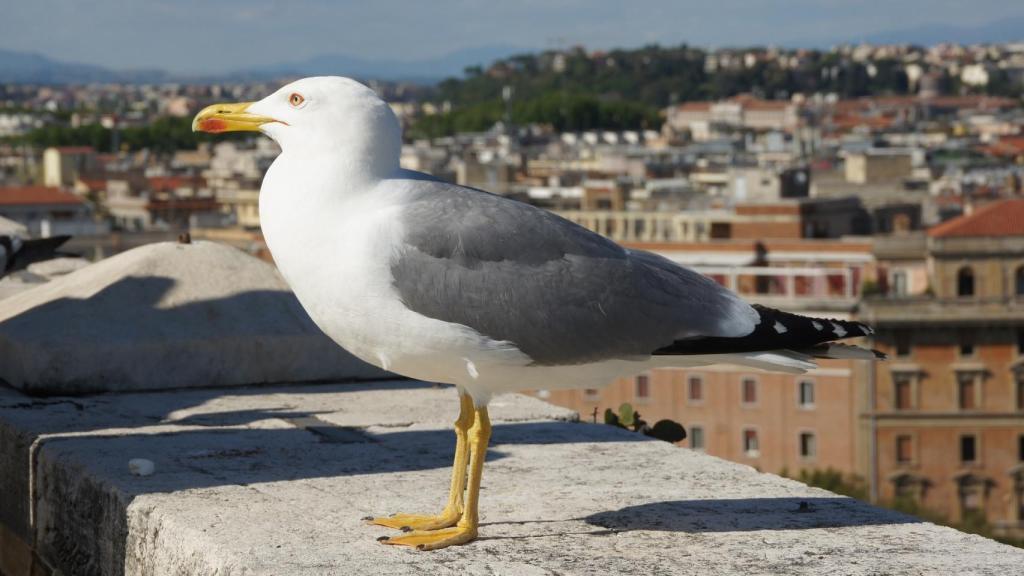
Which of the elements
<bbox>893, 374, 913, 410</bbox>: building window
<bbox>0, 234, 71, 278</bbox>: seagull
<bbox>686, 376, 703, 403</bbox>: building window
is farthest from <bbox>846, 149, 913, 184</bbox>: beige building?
<bbox>0, 234, 71, 278</bbox>: seagull

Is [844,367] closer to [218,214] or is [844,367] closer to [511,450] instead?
[511,450]

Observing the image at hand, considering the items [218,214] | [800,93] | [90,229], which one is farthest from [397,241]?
[800,93]

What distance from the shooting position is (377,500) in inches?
130

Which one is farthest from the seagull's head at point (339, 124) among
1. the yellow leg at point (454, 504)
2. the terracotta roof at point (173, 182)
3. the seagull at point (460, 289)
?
the terracotta roof at point (173, 182)

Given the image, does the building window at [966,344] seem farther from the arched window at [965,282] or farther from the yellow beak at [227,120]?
the yellow beak at [227,120]

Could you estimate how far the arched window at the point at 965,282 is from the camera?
125 ft

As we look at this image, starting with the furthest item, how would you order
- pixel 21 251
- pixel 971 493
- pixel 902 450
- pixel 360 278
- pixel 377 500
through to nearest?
1. pixel 902 450
2. pixel 971 493
3. pixel 21 251
4. pixel 377 500
5. pixel 360 278

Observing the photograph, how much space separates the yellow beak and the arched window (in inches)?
1412

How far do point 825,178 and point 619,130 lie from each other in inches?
2095

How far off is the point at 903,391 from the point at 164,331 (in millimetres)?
30890

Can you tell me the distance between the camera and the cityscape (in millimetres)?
34219

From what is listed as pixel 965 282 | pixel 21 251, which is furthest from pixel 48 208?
pixel 21 251

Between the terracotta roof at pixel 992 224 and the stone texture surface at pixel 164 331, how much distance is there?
1362 inches

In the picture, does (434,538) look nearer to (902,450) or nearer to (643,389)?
(902,450)
